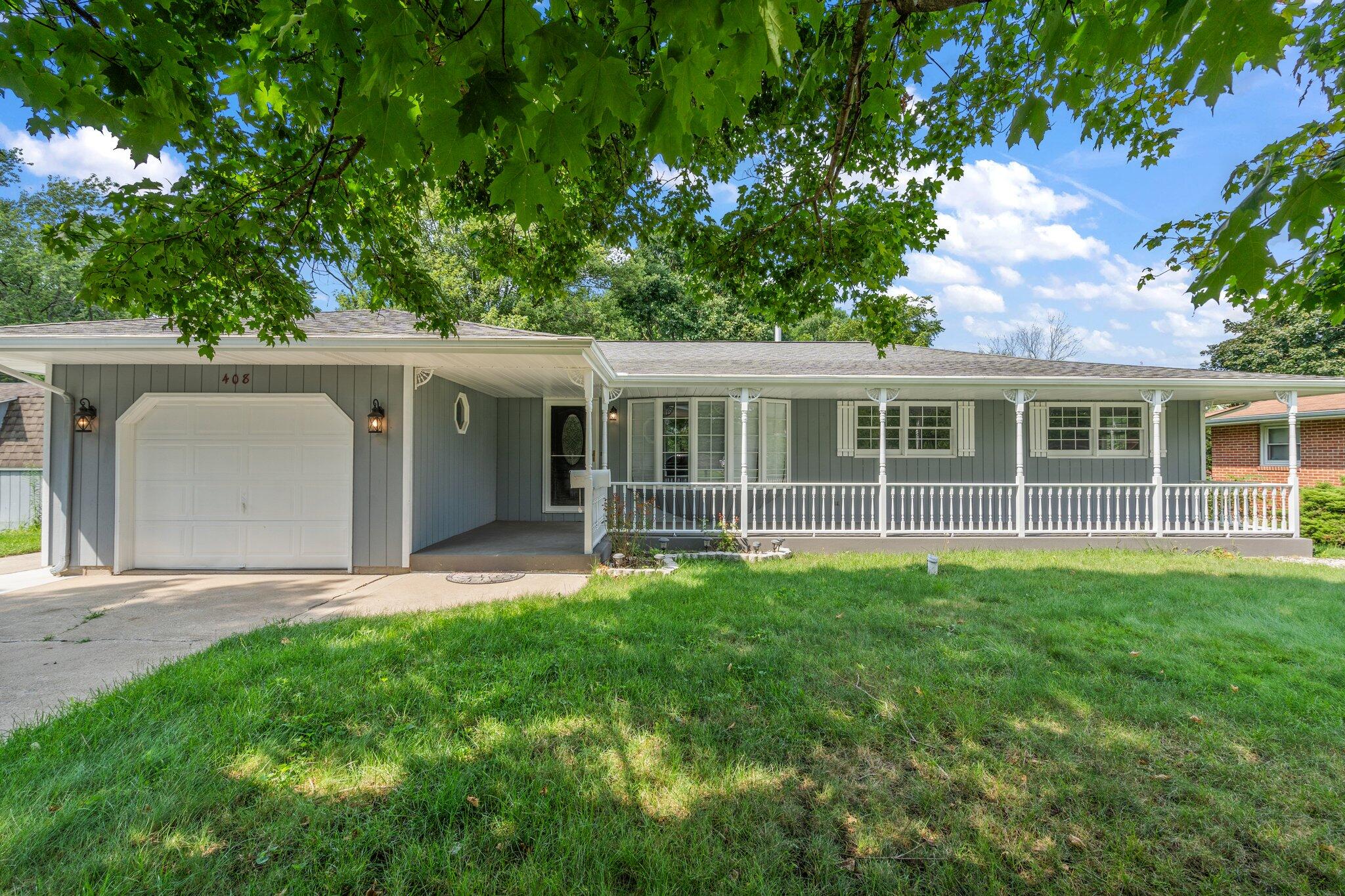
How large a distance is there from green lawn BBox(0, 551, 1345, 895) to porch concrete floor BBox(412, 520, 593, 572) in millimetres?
2240

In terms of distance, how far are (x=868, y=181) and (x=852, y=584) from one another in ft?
13.4

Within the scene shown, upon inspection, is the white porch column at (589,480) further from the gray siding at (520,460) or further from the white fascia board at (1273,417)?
the white fascia board at (1273,417)

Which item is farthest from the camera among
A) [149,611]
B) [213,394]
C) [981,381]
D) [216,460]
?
[981,381]

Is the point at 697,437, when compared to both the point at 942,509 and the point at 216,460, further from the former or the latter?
the point at 216,460

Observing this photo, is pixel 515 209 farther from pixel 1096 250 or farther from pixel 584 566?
pixel 1096 250

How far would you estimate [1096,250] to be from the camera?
2255 cm

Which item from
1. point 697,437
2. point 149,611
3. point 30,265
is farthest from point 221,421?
point 30,265

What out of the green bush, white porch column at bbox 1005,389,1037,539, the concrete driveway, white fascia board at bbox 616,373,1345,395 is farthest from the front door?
the green bush

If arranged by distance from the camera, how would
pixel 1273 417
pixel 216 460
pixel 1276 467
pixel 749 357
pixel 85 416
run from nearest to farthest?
pixel 85 416 → pixel 216 460 → pixel 749 357 → pixel 1273 417 → pixel 1276 467

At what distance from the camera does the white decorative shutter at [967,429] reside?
33.2 ft

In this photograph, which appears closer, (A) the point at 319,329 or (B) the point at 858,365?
(A) the point at 319,329

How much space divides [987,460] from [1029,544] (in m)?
2.04

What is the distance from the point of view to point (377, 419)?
6562 mm

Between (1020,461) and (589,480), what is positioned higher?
(1020,461)
